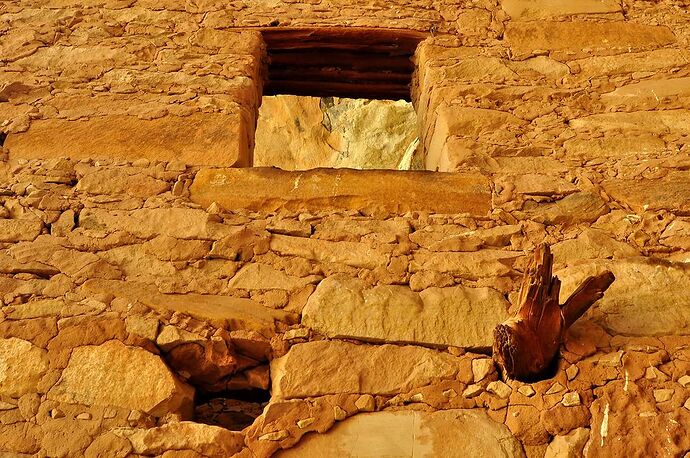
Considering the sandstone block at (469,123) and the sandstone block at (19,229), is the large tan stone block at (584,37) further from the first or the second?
the sandstone block at (19,229)

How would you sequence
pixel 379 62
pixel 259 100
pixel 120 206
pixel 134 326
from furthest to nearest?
pixel 379 62 → pixel 259 100 → pixel 120 206 → pixel 134 326

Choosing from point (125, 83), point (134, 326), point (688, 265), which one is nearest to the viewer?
point (134, 326)

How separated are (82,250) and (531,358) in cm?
141

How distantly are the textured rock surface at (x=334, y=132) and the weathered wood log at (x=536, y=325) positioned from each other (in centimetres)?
710

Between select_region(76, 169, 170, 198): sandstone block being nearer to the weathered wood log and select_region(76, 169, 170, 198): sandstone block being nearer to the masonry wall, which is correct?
the masonry wall

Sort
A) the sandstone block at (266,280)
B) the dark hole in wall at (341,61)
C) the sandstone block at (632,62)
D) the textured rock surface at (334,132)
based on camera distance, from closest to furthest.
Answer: the sandstone block at (266,280) < the sandstone block at (632,62) < the dark hole in wall at (341,61) < the textured rock surface at (334,132)

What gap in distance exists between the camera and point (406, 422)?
183 centimetres

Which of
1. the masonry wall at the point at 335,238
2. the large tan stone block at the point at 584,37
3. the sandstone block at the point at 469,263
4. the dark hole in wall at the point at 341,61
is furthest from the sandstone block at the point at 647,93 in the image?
the sandstone block at the point at 469,263

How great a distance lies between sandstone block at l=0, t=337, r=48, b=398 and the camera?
1.87 meters

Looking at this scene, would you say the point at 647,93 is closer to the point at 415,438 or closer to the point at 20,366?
the point at 415,438

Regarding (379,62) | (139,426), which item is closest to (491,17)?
(379,62)

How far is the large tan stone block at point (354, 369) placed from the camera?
190 cm

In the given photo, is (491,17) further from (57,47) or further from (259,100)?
(57,47)

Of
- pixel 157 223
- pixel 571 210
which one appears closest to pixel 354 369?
pixel 157 223
